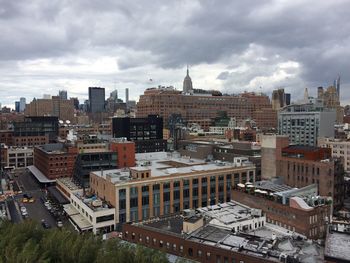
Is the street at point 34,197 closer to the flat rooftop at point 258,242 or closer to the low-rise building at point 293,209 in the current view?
the flat rooftop at point 258,242

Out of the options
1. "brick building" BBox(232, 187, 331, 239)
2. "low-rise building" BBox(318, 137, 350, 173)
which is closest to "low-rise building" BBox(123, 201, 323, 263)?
"brick building" BBox(232, 187, 331, 239)

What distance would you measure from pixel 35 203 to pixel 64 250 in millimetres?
64872

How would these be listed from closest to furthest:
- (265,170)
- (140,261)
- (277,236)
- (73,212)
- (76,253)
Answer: (140,261)
(76,253)
(277,236)
(73,212)
(265,170)

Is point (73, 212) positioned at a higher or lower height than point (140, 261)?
lower

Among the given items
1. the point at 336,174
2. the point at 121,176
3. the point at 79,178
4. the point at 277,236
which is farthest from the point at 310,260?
the point at 79,178

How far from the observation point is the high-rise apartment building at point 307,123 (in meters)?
180

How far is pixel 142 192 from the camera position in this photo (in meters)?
83.6

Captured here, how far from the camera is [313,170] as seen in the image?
82562 millimetres

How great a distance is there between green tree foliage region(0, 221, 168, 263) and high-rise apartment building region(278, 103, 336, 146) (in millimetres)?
152507

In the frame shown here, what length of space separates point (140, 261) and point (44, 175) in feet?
338

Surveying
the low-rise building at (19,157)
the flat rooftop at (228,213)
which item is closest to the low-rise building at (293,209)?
the flat rooftop at (228,213)

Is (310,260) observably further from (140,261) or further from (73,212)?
(73,212)

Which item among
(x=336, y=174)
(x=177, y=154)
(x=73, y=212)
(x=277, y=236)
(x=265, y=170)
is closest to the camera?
(x=277, y=236)

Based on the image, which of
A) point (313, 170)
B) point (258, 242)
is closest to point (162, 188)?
point (313, 170)
